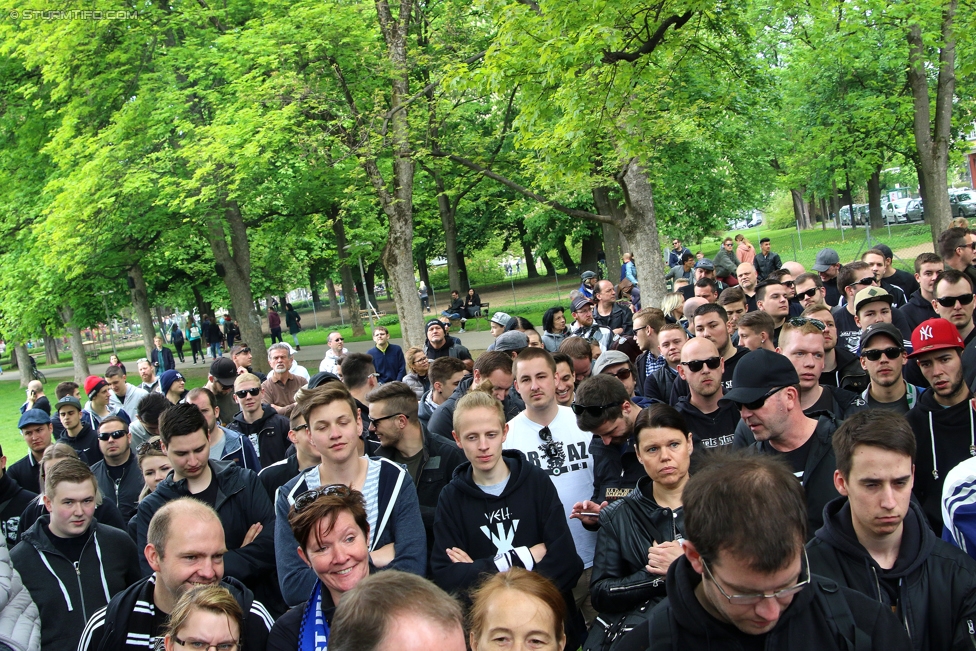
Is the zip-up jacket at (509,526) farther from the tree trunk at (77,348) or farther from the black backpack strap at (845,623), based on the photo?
the tree trunk at (77,348)

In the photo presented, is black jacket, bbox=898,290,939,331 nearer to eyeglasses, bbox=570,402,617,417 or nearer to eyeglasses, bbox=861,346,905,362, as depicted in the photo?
eyeglasses, bbox=861,346,905,362

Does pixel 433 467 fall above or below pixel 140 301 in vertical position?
below

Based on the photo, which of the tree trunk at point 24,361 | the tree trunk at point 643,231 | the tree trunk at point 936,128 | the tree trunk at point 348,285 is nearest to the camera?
the tree trunk at point 643,231

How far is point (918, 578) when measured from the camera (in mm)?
3057

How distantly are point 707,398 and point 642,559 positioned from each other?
2376 mm

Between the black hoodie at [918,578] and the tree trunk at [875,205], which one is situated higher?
the tree trunk at [875,205]

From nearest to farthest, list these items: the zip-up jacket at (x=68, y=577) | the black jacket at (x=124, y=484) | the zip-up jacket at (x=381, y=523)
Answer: the zip-up jacket at (x=381, y=523) → the zip-up jacket at (x=68, y=577) → the black jacket at (x=124, y=484)

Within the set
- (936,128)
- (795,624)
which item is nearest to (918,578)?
(795,624)

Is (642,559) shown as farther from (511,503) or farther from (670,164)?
(670,164)

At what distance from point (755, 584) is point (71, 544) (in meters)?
4.33

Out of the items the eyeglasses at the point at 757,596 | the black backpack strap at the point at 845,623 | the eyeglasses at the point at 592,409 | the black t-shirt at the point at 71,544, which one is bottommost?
the black t-shirt at the point at 71,544

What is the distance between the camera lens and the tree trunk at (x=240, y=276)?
24256 mm

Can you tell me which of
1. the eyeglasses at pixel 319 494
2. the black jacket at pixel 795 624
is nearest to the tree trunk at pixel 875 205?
the eyeglasses at pixel 319 494

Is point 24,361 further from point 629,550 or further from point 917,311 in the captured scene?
point 629,550
